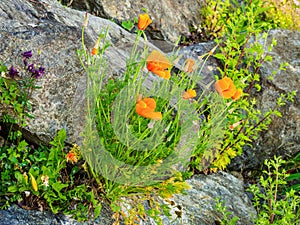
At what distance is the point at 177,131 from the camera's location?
2545mm

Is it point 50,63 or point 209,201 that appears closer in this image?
point 50,63

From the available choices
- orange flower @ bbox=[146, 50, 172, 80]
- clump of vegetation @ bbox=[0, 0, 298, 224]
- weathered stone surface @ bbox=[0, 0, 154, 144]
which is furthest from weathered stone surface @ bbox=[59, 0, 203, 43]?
orange flower @ bbox=[146, 50, 172, 80]

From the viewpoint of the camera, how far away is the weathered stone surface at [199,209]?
2.21 meters

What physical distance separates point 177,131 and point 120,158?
0.43 meters

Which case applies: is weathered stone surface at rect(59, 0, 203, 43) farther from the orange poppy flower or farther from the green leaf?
the green leaf

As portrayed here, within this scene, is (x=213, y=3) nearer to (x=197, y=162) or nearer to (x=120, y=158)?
(x=197, y=162)

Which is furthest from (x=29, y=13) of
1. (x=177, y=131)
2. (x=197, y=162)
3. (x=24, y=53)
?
(x=197, y=162)

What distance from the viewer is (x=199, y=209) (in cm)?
278

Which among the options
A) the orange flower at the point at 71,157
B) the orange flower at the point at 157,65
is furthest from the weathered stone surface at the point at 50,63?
the orange flower at the point at 157,65

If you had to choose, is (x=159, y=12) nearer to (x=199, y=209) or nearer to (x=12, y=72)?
(x=199, y=209)

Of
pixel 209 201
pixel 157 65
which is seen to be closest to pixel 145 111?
pixel 157 65

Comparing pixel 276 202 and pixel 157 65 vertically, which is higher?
pixel 157 65

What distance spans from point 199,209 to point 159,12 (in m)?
2.40

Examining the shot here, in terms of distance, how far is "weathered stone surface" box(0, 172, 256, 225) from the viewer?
87.0 inches
